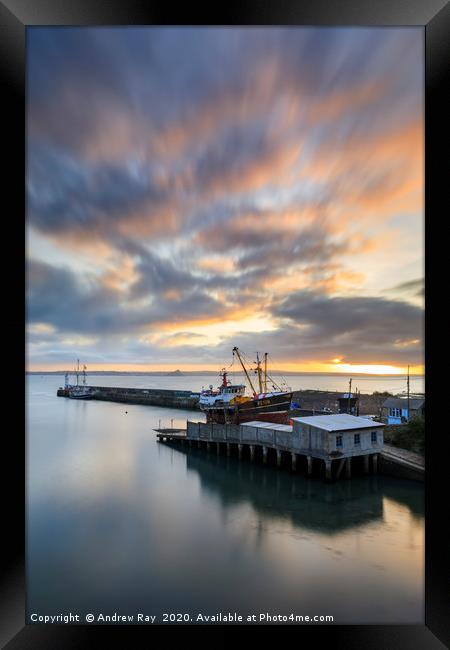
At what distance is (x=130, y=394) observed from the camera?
6131 cm

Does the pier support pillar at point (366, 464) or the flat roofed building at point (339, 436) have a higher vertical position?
the flat roofed building at point (339, 436)

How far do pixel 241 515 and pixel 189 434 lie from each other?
436 inches

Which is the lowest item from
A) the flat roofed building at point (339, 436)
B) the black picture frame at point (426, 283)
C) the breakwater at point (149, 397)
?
the breakwater at point (149, 397)

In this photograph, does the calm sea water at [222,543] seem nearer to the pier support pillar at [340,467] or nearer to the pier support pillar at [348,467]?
the pier support pillar at [348,467]

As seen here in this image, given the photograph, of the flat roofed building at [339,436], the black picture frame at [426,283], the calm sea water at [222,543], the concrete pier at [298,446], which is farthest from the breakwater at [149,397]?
the black picture frame at [426,283]

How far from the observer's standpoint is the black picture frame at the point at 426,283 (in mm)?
4043

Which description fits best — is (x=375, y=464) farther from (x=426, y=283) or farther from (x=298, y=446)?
(x=426, y=283)

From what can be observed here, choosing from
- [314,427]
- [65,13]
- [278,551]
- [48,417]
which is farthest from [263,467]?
[48,417]

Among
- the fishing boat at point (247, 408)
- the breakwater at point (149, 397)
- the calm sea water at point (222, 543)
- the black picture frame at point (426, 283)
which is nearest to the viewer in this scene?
the black picture frame at point (426, 283)

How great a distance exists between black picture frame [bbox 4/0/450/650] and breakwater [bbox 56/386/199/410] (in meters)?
45.6

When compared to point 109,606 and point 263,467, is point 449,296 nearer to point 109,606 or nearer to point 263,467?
point 109,606

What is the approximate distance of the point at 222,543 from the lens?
929 centimetres

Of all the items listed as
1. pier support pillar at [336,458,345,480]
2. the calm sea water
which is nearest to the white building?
the calm sea water

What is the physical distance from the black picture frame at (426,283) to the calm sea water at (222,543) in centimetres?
38
